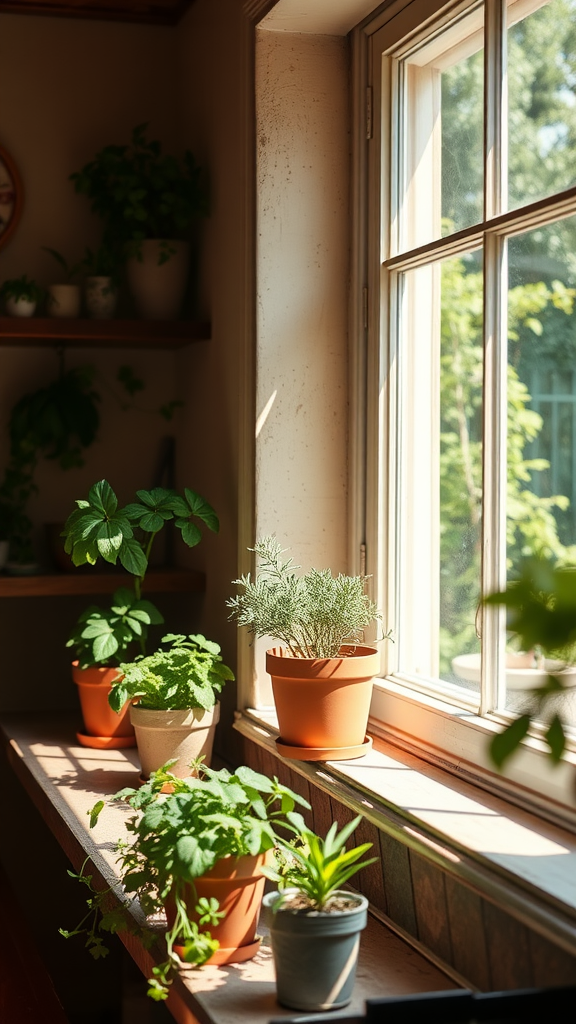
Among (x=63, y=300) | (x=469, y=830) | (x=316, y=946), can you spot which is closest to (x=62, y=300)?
(x=63, y=300)

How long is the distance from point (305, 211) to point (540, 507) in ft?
3.42

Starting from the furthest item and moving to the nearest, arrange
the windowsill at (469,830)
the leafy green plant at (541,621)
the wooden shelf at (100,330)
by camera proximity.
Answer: the wooden shelf at (100,330) < the windowsill at (469,830) < the leafy green plant at (541,621)

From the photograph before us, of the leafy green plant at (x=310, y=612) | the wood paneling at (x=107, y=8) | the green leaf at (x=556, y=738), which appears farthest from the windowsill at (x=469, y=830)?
the wood paneling at (x=107, y=8)

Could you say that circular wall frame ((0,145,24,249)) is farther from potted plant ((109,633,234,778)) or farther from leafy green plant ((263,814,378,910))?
leafy green plant ((263,814,378,910))

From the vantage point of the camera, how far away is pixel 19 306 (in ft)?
9.79

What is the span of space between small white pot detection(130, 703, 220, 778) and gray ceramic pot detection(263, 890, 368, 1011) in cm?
91

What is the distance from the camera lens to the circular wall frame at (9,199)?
316 centimetres

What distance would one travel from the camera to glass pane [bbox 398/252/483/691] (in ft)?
6.64

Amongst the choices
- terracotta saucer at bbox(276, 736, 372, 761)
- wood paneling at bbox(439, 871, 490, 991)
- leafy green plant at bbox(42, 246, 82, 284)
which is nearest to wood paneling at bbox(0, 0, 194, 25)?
leafy green plant at bbox(42, 246, 82, 284)

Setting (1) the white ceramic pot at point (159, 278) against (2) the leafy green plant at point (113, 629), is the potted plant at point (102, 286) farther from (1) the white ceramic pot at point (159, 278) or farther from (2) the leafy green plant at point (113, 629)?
(2) the leafy green plant at point (113, 629)

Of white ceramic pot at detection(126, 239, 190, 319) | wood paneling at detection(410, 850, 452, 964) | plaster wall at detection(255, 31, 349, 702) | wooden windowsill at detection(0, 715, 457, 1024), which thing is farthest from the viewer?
white ceramic pot at detection(126, 239, 190, 319)

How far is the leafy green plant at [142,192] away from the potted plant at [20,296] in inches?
10.4

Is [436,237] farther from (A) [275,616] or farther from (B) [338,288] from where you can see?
(A) [275,616]

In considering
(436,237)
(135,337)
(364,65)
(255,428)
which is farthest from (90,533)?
(364,65)
